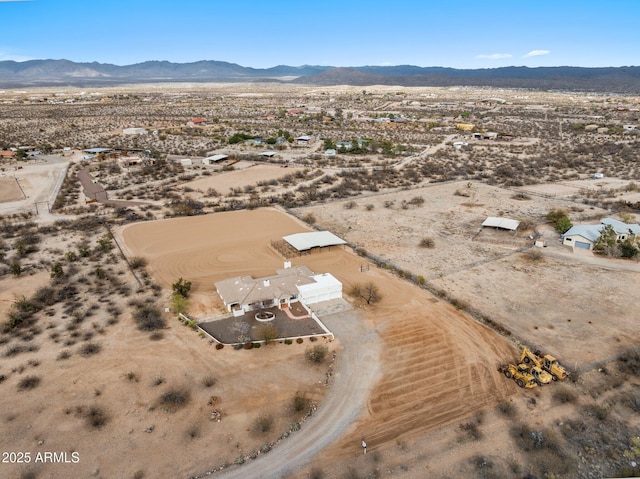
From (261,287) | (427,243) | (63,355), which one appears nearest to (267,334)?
(261,287)

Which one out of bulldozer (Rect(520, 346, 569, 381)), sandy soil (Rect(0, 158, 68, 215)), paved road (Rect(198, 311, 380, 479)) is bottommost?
sandy soil (Rect(0, 158, 68, 215))

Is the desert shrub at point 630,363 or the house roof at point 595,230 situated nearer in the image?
the desert shrub at point 630,363

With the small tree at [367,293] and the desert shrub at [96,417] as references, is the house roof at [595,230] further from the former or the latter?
the desert shrub at [96,417]

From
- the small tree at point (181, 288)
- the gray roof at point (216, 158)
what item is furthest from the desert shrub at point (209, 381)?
the gray roof at point (216, 158)

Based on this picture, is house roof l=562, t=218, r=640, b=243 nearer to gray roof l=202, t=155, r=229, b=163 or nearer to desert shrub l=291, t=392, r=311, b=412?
desert shrub l=291, t=392, r=311, b=412

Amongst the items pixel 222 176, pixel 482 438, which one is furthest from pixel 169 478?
pixel 222 176

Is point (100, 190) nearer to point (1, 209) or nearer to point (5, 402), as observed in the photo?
point (1, 209)

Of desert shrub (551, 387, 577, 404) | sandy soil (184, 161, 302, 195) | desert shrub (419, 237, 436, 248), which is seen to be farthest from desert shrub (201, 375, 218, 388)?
sandy soil (184, 161, 302, 195)
